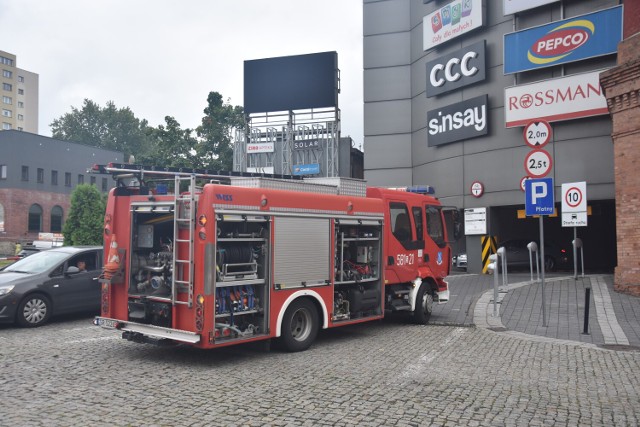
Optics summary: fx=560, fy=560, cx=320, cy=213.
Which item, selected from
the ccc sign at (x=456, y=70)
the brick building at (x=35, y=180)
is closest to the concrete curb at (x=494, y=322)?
the ccc sign at (x=456, y=70)

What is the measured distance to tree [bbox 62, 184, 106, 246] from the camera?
31.7 m

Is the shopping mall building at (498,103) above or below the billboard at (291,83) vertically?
below

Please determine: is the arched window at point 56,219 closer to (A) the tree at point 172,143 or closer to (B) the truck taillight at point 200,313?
(A) the tree at point 172,143

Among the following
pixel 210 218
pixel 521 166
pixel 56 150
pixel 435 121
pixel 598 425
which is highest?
pixel 56 150

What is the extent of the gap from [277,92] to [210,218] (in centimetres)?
3023

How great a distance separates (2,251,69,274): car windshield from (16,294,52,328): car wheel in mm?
632

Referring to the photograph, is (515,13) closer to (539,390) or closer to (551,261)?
(551,261)

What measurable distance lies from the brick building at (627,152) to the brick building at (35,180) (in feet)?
159

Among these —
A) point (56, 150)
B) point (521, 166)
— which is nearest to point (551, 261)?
point (521, 166)

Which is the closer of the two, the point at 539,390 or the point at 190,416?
the point at 190,416

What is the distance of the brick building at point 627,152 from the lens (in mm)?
14227

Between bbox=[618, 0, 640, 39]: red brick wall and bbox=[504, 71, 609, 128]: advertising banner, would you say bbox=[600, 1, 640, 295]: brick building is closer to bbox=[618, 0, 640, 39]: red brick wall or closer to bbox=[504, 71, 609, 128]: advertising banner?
bbox=[618, 0, 640, 39]: red brick wall

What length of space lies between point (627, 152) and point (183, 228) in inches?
477

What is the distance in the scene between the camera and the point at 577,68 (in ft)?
64.5
